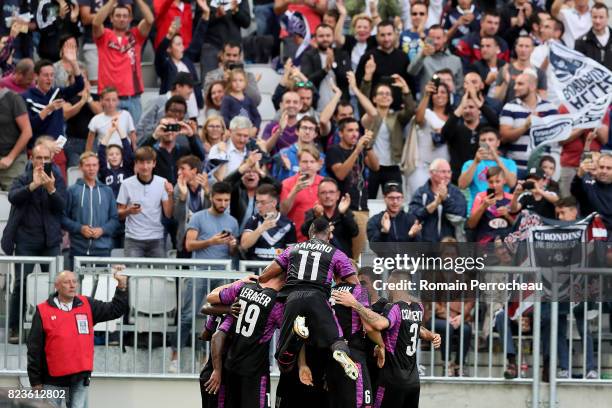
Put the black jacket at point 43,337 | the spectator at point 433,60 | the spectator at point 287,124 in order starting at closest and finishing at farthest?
the black jacket at point 43,337, the spectator at point 287,124, the spectator at point 433,60

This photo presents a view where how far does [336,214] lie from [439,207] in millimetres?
1230

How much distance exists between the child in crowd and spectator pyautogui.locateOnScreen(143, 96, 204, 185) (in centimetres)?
96

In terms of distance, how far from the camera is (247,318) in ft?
55.6

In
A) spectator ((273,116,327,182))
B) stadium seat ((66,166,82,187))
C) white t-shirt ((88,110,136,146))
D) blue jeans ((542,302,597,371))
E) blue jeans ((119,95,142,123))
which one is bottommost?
blue jeans ((542,302,597,371))

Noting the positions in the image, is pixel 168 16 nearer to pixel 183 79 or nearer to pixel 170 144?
pixel 183 79

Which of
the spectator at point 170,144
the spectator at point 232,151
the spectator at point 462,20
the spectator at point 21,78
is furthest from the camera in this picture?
the spectator at point 462,20

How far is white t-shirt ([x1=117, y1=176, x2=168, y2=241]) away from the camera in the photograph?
65.0ft

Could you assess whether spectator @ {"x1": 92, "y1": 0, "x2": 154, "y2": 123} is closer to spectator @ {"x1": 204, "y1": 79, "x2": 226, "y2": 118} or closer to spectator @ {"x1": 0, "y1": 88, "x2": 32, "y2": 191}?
spectator @ {"x1": 204, "y1": 79, "x2": 226, "y2": 118}

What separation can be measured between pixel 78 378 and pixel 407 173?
5480 mm

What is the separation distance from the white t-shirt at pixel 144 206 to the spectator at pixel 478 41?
560cm

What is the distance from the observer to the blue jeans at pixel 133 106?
73.6 feet

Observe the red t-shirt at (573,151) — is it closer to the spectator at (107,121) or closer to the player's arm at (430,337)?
the player's arm at (430,337)

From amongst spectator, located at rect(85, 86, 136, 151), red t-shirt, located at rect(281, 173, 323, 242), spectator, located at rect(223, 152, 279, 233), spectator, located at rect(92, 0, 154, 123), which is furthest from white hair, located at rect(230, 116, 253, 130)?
spectator, located at rect(92, 0, 154, 123)

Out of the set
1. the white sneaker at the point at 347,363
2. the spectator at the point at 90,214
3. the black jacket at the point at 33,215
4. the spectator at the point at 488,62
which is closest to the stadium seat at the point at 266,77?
the spectator at the point at 488,62
